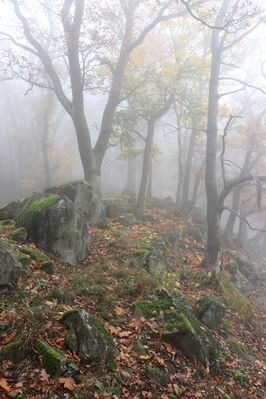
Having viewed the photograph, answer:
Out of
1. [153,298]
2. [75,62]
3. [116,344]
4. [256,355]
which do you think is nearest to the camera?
[116,344]

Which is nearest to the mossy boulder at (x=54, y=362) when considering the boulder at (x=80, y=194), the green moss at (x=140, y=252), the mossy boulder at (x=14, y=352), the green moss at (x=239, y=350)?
the mossy boulder at (x=14, y=352)

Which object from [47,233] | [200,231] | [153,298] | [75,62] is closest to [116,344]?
[153,298]

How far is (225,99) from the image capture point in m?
31.1

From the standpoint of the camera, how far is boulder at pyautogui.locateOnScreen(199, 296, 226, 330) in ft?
20.3

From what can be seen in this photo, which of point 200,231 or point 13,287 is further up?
point 13,287

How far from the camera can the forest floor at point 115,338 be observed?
3.21 metres

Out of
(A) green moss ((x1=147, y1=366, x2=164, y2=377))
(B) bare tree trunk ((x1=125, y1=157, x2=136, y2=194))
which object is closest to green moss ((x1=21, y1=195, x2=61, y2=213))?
(A) green moss ((x1=147, y1=366, x2=164, y2=377))

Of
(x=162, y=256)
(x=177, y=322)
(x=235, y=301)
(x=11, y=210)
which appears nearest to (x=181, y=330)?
(x=177, y=322)

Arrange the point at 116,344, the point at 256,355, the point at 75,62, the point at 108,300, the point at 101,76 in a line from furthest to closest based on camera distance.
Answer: the point at 101,76
the point at 75,62
the point at 256,355
the point at 108,300
the point at 116,344

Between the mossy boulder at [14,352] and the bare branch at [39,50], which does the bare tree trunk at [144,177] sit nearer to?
the bare branch at [39,50]

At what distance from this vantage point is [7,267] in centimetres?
439

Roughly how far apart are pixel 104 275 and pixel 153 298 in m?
1.27

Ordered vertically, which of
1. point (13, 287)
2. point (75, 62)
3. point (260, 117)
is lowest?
point (13, 287)

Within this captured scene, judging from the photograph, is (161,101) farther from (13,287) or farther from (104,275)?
(13,287)
